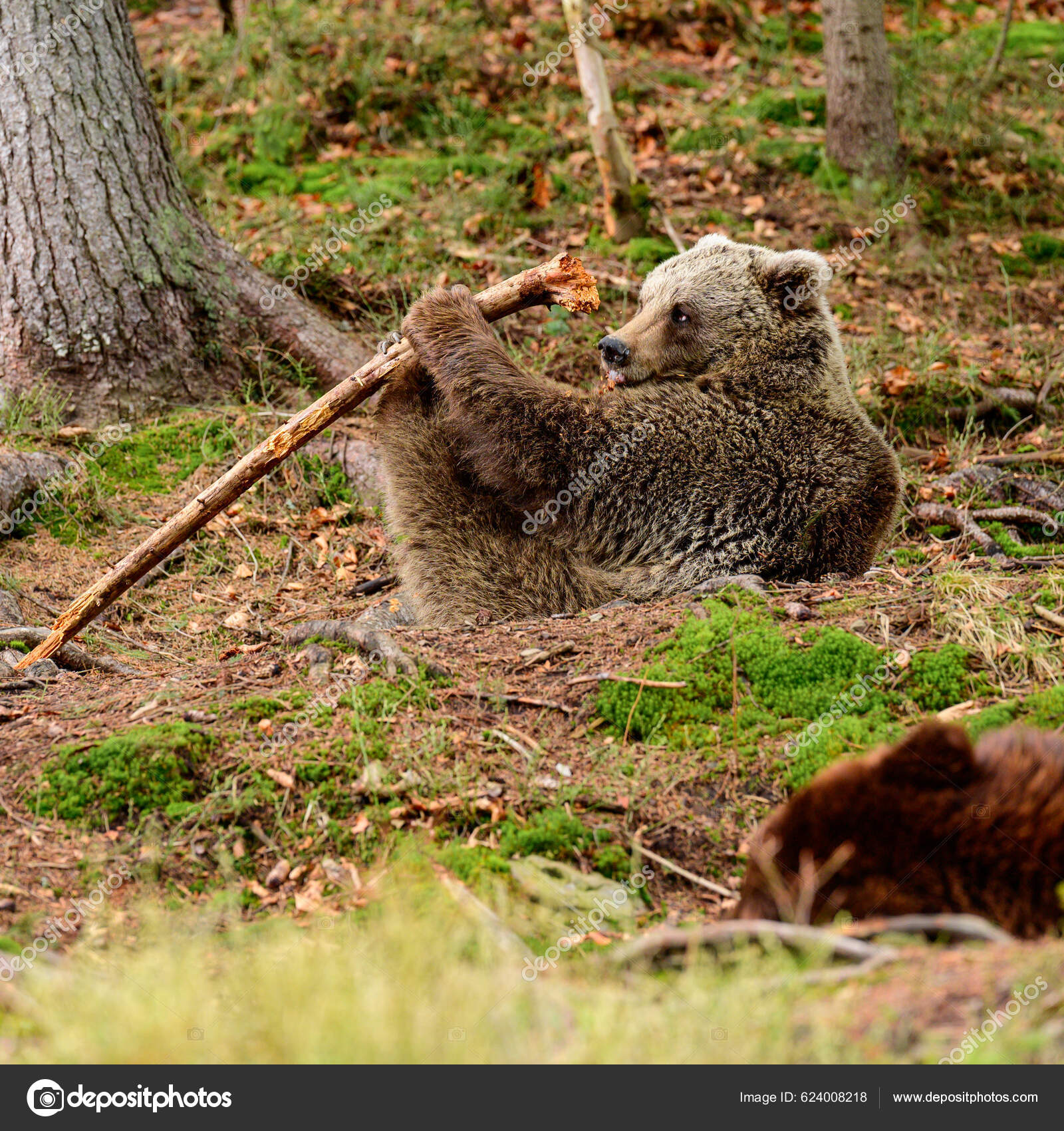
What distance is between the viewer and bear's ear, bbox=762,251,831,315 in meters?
5.70

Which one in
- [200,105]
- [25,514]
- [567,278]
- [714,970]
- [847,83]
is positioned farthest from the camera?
[200,105]

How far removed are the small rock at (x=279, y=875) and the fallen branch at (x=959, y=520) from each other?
164 inches

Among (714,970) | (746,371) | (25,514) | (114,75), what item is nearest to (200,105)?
(114,75)

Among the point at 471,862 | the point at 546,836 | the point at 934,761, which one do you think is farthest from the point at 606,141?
the point at 934,761

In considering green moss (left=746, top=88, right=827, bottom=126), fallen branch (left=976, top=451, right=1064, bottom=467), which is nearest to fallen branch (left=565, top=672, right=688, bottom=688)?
fallen branch (left=976, top=451, right=1064, bottom=467)

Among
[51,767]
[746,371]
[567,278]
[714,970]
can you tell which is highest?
[567,278]

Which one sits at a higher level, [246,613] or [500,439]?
[500,439]

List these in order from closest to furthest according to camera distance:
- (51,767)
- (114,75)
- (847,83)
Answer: (51,767) < (114,75) < (847,83)

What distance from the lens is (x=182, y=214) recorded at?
699 centimetres

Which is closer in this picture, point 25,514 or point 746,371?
point 746,371

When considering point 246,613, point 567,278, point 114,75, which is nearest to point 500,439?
point 567,278

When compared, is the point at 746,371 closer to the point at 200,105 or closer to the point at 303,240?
the point at 303,240

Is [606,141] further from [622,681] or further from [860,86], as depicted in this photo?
[622,681]

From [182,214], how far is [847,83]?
603 cm
